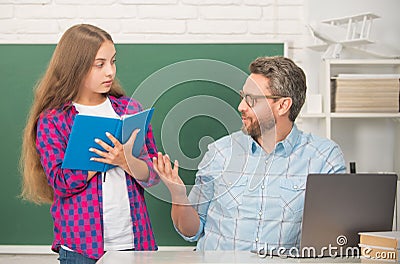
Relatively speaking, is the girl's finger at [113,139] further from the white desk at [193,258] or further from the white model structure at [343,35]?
the white model structure at [343,35]

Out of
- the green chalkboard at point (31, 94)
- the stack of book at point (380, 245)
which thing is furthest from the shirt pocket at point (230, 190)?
the green chalkboard at point (31, 94)

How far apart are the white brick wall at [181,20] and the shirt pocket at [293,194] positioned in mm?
1139

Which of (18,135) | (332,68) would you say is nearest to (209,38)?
(332,68)

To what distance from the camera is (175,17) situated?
10.8 feet

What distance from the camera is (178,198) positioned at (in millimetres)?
2139

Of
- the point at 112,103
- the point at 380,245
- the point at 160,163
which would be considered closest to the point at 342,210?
the point at 380,245

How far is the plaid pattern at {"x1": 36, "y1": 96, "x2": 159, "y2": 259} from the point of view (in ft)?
7.12

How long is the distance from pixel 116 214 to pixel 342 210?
74 cm

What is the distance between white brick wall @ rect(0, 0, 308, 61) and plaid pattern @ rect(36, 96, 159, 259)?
1.11 meters

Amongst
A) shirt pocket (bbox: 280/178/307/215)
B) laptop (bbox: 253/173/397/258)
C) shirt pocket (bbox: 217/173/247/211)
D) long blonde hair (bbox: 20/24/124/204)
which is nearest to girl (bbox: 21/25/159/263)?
long blonde hair (bbox: 20/24/124/204)

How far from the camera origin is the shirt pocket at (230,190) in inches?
89.4

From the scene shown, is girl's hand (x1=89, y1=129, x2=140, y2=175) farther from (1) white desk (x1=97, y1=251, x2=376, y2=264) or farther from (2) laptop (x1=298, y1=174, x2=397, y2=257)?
(2) laptop (x1=298, y1=174, x2=397, y2=257)

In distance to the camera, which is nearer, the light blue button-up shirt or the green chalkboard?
the light blue button-up shirt

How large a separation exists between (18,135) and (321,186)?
186 cm
